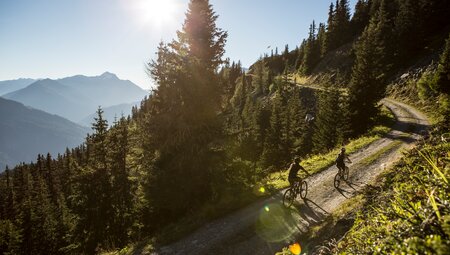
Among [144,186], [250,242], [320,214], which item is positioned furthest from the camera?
[144,186]

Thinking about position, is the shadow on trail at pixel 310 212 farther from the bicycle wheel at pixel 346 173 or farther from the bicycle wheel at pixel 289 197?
the bicycle wheel at pixel 346 173

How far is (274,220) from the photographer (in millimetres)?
14375

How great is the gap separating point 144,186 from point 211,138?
5.09 meters

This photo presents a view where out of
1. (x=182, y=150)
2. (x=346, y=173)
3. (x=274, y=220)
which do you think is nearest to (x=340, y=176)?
(x=346, y=173)

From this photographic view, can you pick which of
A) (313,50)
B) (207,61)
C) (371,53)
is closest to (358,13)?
(313,50)

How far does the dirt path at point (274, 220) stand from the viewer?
1248 centimetres

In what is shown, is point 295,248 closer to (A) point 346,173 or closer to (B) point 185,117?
(A) point 346,173

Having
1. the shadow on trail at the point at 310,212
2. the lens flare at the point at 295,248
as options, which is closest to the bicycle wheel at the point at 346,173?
the shadow on trail at the point at 310,212

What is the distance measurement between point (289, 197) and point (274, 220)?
2.16 metres

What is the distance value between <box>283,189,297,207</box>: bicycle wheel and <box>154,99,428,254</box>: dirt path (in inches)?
12.2

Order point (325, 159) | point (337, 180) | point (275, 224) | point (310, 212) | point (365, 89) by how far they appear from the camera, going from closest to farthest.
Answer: point (275, 224) < point (310, 212) < point (337, 180) < point (325, 159) < point (365, 89)

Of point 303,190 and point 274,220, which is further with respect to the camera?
point 303,190

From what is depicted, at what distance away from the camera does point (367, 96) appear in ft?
113

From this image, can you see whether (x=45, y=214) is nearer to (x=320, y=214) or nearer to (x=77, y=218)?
(x=77, y=218)
